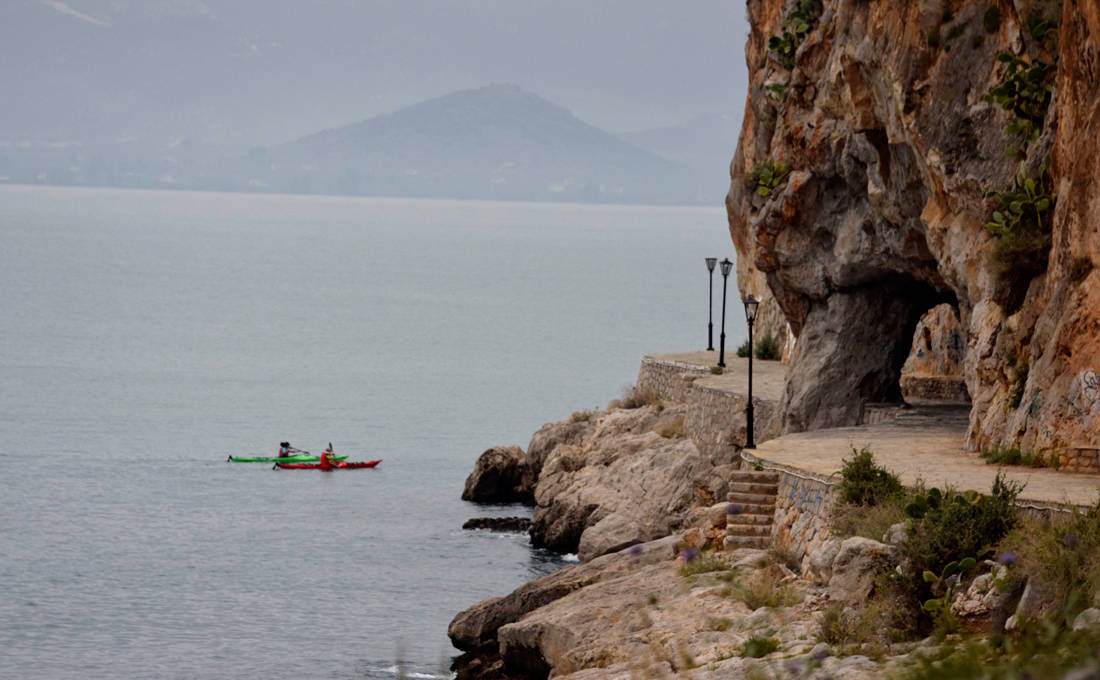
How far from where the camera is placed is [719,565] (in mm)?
21859

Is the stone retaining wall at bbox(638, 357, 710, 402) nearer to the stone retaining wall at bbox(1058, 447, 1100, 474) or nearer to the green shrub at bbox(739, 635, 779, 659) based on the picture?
the stone retaining wall at bbox(1058, 447, 1100, 474)

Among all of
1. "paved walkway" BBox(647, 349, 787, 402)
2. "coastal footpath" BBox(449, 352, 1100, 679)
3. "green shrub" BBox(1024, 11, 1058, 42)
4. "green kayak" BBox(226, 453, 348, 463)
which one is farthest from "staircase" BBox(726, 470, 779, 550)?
"green kayak" BBox(226, 453, 348, 463)

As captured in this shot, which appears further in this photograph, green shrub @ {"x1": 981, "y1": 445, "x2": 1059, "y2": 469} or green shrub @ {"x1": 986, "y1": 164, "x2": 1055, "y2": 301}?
green shrub @ {"x1": 986, "y1": 164, "x2": 1055, "y2": 301}

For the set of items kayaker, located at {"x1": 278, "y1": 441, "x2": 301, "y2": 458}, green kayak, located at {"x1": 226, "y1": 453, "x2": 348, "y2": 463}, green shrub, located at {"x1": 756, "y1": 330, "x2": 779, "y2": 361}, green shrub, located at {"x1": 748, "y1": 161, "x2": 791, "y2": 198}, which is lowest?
green kayak, located at {"x1": 226, "y1": 453, "x2": 348, "y2": 463}

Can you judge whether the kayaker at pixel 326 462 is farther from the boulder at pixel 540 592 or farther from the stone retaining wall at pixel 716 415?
the boulder at pixel 540 592

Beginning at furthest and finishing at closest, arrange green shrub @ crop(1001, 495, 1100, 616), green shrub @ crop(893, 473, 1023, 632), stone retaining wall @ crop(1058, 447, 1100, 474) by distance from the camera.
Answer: stone retaining wall @ crop(1058, 447, 1100, 474) → green shrub @ crop(893, 473, 1023, 632) → green shrub @ crop(1001, 495, 1100, 616)

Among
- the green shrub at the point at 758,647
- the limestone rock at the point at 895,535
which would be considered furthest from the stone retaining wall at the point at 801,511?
the green shrub at the point at 758,647

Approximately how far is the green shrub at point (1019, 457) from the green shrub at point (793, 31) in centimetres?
1269

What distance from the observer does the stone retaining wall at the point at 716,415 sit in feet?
115

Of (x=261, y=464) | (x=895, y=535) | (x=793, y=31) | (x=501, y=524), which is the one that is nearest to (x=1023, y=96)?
(x=793, y=31)

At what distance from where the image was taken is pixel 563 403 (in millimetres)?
76875

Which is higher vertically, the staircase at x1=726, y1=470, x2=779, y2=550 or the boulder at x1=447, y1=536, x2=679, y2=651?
the staircase at x1=726, y1=470, x2=779, y2=550

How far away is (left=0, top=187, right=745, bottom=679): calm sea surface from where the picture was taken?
32875mm

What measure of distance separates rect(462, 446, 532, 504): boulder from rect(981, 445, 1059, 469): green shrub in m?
24.2
